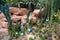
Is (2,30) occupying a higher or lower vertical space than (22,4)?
lower

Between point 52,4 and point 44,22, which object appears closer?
point 52,4

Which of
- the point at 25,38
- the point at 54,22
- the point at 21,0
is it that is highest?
the point at 21,0

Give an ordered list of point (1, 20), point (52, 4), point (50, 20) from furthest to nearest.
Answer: point (1, 20) < point (50, 20) < point (52, 4)

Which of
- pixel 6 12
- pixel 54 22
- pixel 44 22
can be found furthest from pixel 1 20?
pixel 54 22

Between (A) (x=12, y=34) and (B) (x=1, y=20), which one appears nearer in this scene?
(A) (x=12, y=34)

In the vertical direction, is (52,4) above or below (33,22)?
above

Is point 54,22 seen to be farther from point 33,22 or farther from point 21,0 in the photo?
point 21,0

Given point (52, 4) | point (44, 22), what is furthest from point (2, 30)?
point (52, 4)

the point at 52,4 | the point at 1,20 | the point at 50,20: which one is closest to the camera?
the point at 52,4

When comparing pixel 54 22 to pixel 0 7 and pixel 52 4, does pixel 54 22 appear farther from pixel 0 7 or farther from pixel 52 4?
pixel 0 7
